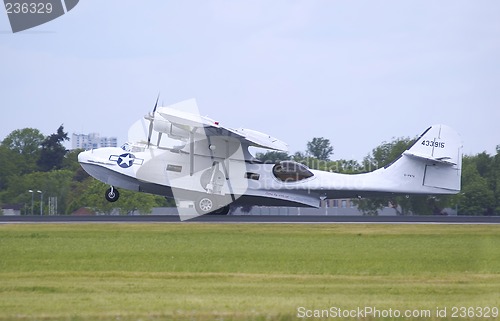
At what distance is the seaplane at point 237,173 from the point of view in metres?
33.0

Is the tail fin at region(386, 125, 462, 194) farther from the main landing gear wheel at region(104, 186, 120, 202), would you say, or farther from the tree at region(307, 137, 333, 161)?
the tree at region(307, 137, 333, 161)

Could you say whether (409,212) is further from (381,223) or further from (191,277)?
(191,277)

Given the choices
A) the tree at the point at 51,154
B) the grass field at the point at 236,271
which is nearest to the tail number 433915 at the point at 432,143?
the grass field at the point at 236,271

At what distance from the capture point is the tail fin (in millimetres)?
33375

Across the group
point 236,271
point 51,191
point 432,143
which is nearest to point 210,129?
point 432,143

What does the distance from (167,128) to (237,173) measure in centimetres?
332

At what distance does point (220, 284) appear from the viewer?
1577 centimetres

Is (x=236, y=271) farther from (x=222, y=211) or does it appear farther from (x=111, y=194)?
(x=111, y=194)

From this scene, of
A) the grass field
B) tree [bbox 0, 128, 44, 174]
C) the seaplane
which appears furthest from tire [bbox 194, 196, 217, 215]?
tree [bbox 0, 128, 44, 174]

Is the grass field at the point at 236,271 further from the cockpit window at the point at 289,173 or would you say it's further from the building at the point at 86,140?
the building at the point at 86,140

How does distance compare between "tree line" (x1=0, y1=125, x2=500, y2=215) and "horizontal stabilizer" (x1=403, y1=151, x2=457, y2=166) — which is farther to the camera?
"tree line" (x1=0, y1=125, x2=500, y2=215)

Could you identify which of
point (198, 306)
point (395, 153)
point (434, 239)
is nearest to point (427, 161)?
point (434, 239)

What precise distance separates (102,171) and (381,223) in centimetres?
1137

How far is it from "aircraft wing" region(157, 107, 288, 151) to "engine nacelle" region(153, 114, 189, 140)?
371 millimetres
